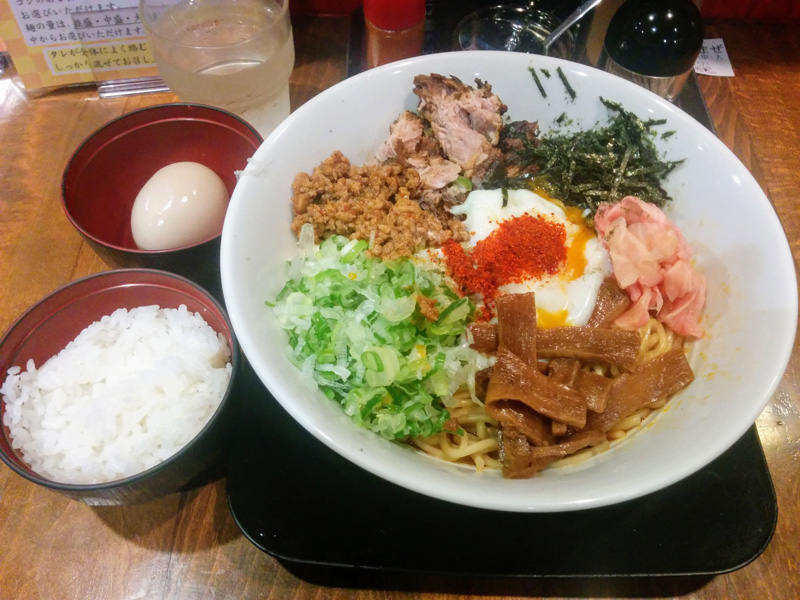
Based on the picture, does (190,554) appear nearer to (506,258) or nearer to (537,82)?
(506,258)

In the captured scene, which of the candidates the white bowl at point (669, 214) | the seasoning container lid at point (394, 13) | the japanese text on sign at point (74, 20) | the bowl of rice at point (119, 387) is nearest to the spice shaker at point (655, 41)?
the white bowl at point (669, 214)

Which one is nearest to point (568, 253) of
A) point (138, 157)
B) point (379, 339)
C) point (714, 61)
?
point (379, 339)

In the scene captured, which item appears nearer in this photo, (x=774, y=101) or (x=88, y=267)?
(x=88, y=267)

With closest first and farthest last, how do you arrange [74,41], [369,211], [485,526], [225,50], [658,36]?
[485,526], [369,211], [225,50], [658,36], [74,41]

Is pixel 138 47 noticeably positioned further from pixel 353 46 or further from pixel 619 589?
pixel 619 589

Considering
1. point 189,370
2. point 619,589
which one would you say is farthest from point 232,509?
point 619,589

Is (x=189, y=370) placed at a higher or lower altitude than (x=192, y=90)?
lower
